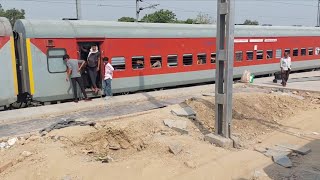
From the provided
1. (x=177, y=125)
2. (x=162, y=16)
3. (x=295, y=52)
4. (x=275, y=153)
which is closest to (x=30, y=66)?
(x=177, y=125)

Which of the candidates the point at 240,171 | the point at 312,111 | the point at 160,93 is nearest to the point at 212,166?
the point at 240,171

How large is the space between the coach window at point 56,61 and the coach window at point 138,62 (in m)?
3.21

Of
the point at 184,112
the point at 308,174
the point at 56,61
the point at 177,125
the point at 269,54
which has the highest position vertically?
the point at 56,61

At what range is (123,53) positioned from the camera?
581 inches

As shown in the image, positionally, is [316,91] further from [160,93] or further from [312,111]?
[160,93]

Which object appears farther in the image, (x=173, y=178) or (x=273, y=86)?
(x=273, y=86)

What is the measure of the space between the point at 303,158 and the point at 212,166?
2231 millimetres

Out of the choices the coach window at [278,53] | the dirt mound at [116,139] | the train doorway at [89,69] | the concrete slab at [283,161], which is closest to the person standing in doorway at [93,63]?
the train doorway at [89,69]

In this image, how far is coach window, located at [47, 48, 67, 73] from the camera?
12703 millimetres

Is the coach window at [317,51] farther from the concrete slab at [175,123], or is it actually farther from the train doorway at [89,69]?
the concrete slab at [175,123]

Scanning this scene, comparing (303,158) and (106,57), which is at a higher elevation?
(106,57)

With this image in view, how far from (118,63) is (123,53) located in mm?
470

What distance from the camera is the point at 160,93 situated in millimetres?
15203

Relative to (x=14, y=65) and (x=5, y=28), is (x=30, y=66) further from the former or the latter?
(x=5, y=28)
